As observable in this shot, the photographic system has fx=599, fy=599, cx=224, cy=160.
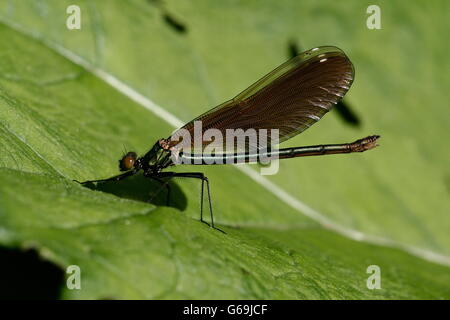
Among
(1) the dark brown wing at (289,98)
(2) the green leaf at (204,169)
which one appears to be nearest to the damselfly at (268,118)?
(1) the dark brown wing at (289,98)

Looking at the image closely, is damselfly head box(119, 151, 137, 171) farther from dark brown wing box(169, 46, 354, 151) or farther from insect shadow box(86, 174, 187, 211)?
dark brown wing box(169, 46, 354, 151)

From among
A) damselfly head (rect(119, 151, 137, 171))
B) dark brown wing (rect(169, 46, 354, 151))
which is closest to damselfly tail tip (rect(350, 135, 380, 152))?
dark brown wing (rect(169, 46, 354, 151))

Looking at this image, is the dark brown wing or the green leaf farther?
the dark brown wing

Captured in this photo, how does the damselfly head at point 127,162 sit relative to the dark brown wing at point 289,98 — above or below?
below

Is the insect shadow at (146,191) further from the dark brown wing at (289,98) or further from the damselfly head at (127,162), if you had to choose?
the dark brown wing at (289,98)

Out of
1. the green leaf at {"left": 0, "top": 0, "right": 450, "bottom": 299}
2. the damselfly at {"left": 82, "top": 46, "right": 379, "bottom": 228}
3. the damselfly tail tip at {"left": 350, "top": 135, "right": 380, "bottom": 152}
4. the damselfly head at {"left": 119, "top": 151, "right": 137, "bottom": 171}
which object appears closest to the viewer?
the green leaf at {"left": 0, "top": 0, "right": 450, "bottom": 299}

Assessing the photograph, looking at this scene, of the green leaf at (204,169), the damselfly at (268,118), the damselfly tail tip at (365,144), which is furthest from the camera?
the damselfly tail tip at (365,144)

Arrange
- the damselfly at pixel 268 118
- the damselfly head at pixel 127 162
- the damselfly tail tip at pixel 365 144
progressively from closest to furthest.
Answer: the damselfly head at pixel 127 162 < the damselfly at pixel 268 118 < the damselfly tail tip at pixel 365 144
